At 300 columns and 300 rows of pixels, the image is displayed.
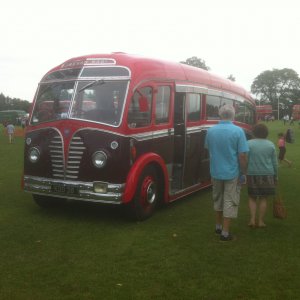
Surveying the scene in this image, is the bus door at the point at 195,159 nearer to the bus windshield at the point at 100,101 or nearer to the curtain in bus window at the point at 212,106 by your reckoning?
the curtain in bus window at the point at 212,106

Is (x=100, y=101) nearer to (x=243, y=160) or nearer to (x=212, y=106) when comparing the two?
(x=243, y=160)

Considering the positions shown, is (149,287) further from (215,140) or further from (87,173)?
(87,173)

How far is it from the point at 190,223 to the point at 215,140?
177cm

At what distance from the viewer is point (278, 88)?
362 feet

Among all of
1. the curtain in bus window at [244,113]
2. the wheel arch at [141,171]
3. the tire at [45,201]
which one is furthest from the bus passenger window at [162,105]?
the curtain in bus window at [244,113]

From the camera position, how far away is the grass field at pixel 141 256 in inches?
186

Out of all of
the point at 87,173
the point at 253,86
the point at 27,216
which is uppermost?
the point at 253,86

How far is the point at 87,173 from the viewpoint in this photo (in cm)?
714

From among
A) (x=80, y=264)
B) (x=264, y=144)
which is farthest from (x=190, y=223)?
(x=80, y=264)

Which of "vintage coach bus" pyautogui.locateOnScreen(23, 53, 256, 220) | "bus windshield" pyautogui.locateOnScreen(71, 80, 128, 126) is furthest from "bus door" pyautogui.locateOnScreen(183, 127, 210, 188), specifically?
"bus windshield" pyautogui.locateOnScreen(71, 80, 128, 126)

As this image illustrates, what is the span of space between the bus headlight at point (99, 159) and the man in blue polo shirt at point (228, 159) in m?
1.65

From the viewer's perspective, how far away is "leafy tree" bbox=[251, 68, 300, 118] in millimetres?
105875

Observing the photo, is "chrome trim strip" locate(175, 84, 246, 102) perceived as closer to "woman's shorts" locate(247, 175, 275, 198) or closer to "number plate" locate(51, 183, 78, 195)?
"woman's shorts" locate(247, 175, 275, 198)

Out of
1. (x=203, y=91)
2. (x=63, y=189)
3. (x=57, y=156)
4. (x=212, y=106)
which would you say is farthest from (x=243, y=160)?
(x=212, y=106)
